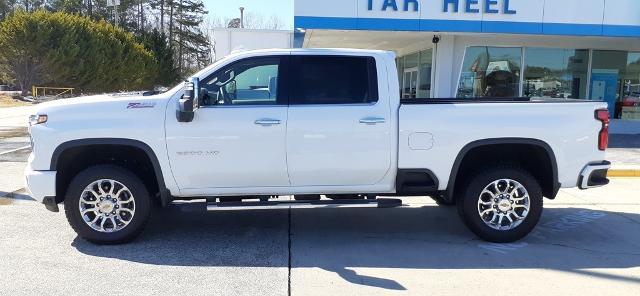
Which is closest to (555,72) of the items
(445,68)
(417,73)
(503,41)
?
(503,41)

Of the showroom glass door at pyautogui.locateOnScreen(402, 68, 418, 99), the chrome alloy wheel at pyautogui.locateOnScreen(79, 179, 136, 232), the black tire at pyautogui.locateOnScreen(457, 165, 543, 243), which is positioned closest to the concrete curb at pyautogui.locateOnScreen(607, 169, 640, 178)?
the black tire at pyautogui.locateOnScreen(457, 165, 543, 243)

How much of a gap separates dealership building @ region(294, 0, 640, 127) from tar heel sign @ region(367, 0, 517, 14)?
3 centimetres

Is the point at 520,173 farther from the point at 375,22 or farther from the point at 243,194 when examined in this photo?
the point at 375,22

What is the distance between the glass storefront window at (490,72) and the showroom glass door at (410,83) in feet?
10.9

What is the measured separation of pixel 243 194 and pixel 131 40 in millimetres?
44996

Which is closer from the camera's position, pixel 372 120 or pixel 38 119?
pixel 38 119

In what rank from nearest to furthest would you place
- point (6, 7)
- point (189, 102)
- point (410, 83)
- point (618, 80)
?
point (189, 102) < point (618, 80) < point (410, 83) < point (6, 7)

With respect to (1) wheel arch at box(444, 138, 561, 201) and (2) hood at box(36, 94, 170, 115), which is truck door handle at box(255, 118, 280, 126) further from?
(1) wheel arch at box(444, 138, 561, 201)

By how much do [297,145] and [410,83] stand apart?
1565 cm

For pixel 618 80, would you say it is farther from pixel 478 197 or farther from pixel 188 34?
pixel 188 34

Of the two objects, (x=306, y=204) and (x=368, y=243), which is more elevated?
(x=306, y=204)

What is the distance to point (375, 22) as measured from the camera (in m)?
14.2

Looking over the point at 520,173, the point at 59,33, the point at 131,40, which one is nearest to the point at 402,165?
the point at 520,173

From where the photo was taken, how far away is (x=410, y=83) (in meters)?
20.3
